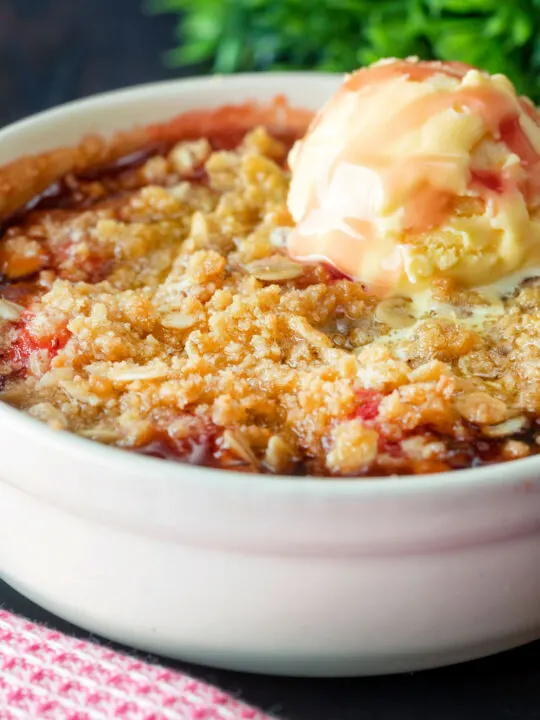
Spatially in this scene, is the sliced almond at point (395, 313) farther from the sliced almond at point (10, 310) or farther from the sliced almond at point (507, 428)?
the sliced almond at point (10, 310)

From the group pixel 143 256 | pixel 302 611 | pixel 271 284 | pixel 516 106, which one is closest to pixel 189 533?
pixel 302 611

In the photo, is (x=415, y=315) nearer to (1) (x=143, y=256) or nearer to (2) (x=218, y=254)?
(2) (x=218, y=254)

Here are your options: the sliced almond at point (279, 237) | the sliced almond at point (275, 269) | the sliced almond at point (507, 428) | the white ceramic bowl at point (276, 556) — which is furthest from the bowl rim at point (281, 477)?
the sliced almond at point (279, 237)

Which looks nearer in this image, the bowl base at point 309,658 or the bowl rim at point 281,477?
the bowl rim at point 281,477

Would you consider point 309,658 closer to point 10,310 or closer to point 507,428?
point 507,428

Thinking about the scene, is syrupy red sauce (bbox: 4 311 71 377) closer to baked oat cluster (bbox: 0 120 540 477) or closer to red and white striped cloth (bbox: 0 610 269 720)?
baked oat cluster (bbox: 0 120 540 477)
